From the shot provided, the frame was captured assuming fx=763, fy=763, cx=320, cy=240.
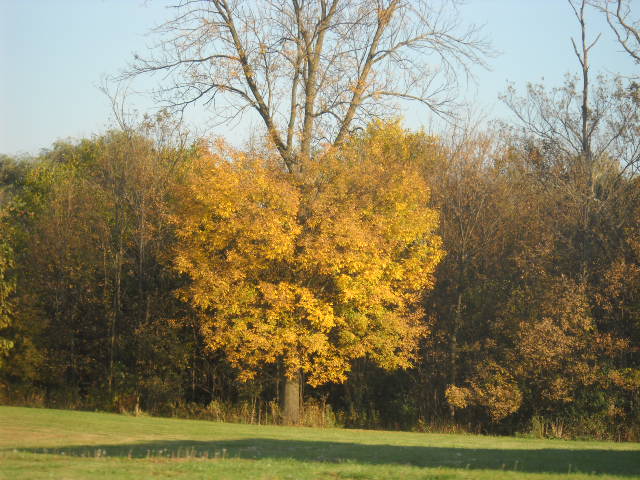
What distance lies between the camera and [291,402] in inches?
1030

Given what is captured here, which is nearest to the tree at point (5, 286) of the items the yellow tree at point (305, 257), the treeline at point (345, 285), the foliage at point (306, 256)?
the treeline at point (345, 285)

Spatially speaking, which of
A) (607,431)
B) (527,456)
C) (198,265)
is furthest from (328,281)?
(527,456)

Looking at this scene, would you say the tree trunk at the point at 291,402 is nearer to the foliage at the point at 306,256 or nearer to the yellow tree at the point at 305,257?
the yellow tree at the point at 305,257

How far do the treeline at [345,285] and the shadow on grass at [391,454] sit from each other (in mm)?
7684

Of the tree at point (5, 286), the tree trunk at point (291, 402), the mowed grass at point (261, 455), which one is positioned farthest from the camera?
the tree at point (5, 286)

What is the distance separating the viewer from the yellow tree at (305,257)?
23.7 m

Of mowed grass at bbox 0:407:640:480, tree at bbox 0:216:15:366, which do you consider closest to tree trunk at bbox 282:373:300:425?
mowed grass at bbox 0:407:640:480

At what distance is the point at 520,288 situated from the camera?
27266mm

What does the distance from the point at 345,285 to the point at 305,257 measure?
5.05 feet

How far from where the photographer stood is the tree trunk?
2578 cm

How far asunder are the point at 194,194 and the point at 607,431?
15428mm

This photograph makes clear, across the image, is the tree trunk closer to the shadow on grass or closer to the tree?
the shadow on grass

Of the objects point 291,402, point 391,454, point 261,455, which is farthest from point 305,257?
point 261,455

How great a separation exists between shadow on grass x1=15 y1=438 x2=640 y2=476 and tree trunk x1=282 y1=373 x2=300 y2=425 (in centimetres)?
874
